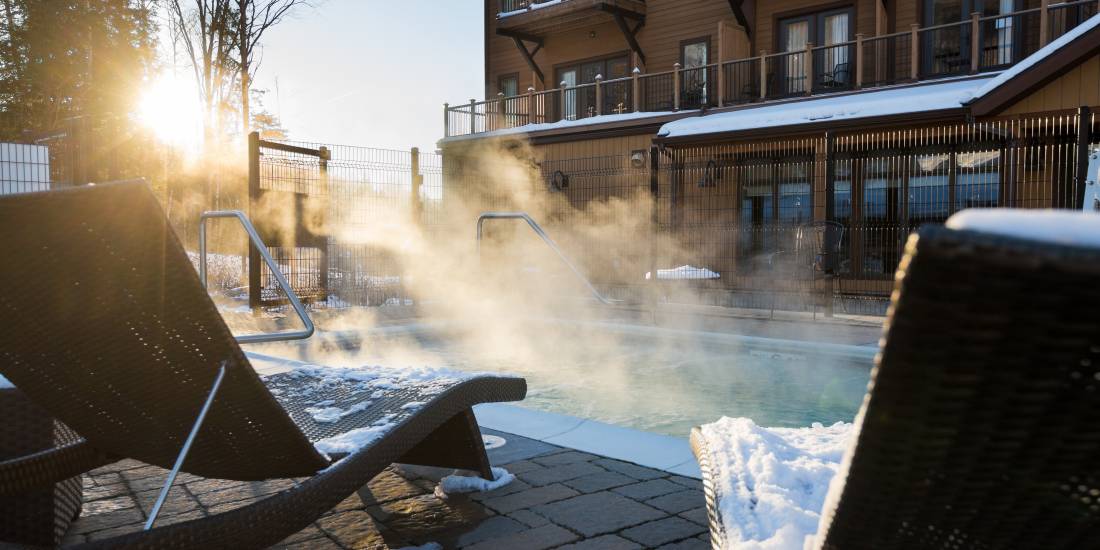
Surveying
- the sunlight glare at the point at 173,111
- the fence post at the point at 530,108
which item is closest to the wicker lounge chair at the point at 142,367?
the fence post at the point at 530,108

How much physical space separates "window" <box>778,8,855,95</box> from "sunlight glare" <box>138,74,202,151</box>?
42.3 feet

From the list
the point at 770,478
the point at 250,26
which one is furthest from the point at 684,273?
the point at 250,26

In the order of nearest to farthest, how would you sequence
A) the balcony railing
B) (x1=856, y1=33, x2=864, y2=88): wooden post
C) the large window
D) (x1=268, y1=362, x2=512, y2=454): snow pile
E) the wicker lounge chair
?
the wicker lounge chair → (x1=268, y1=362, x2=512, y2=454): snow pile → the balcony railing → (x1=856, y1=33, x2=864, y2=88): wooden post → the large window

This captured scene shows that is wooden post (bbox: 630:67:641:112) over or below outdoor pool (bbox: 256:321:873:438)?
over

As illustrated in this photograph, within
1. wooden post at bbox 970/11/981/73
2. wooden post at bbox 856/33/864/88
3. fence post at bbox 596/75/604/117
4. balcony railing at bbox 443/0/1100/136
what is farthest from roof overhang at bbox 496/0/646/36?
wooden post at bbox 970/11/981/73

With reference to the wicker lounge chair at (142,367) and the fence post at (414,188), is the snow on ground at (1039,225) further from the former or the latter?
the fence post at (414,188)

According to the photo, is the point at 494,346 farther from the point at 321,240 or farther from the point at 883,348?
the point at 883,348

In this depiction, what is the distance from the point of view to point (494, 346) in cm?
769

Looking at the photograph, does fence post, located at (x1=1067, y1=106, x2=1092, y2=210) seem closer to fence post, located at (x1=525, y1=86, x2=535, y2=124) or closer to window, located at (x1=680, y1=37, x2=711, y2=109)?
window, located at (x1=680, y1=37, x2=711, y2=109)

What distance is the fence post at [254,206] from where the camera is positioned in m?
8.55

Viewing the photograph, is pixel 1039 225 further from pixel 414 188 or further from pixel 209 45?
pixel 209 45

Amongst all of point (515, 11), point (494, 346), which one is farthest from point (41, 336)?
point (515, 11)

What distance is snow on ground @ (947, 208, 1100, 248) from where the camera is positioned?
0.56 metres

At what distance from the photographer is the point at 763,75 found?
43.6ft
